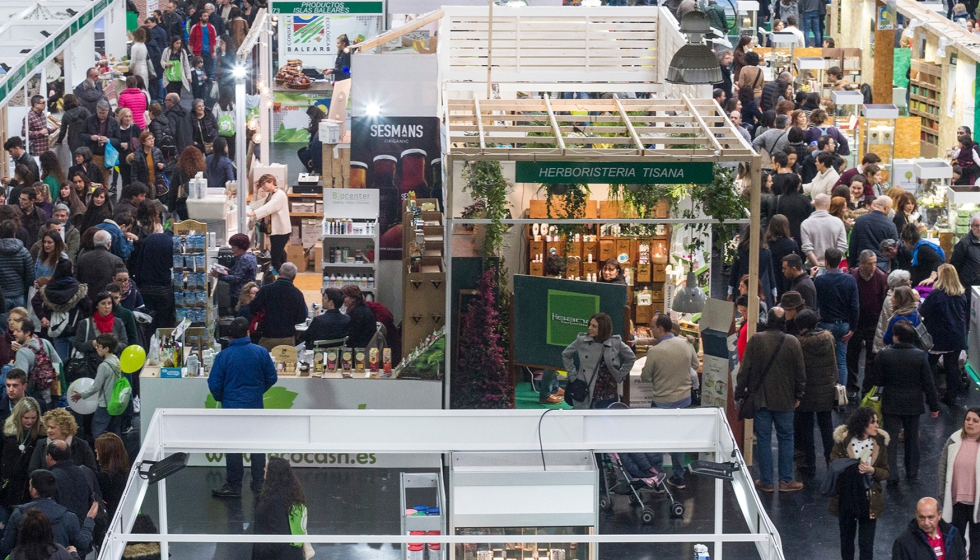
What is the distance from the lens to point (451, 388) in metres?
10.8

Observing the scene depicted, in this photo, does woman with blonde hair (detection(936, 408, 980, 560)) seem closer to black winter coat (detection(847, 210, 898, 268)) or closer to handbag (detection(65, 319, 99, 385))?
black winter coat (detection(847, 210, 898, 268))

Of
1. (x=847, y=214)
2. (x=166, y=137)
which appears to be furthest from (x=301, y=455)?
(x=166, y=137)

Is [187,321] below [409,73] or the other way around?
below

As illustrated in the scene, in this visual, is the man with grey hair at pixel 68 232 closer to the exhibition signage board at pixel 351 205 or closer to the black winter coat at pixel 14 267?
the black winter coat at pixel 14 267

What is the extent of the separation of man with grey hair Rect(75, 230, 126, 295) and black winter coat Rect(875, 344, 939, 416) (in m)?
5.79

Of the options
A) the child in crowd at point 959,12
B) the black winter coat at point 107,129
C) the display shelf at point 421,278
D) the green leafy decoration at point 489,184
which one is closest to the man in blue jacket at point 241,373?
the display shelf at point 421,278

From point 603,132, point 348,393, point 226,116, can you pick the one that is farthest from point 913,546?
point 226,116

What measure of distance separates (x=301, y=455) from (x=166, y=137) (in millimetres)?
6833

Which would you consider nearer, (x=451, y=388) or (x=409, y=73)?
(x=451, y=388)

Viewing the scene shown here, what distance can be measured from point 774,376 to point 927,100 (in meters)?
11.2

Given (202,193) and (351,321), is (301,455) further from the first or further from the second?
(202,193)

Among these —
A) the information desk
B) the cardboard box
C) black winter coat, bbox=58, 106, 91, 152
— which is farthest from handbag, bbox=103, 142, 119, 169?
the information desk

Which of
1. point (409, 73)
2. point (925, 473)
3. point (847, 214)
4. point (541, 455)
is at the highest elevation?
point (409, 73)

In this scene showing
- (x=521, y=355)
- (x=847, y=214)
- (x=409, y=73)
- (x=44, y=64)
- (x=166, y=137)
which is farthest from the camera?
(x=44, y=64)
